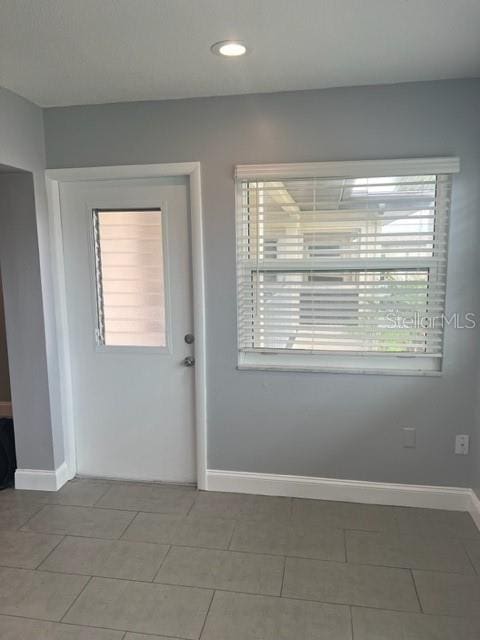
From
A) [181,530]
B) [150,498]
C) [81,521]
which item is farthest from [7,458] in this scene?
[181,530]

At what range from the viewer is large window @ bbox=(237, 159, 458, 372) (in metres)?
2.55

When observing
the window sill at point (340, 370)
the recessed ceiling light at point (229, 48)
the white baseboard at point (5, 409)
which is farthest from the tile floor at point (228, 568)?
the recessed ceiling light at point (229, 48)

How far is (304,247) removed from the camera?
106 inches

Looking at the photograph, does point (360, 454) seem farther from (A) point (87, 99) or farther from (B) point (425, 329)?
(A) point (87, 99)

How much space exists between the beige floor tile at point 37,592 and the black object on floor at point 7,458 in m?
0.94

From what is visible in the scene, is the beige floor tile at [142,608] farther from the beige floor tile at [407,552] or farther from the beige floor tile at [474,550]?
the beige floor tile at [474,550]

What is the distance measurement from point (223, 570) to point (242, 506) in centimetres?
57

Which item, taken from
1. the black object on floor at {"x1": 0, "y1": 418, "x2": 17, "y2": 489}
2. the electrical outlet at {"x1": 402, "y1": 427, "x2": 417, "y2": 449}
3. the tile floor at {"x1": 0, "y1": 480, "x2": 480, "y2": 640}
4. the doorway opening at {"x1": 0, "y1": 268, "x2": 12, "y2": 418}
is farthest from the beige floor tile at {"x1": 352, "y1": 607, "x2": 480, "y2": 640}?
the doorway opening at {"x1": 0, "y1": 268, "x2": 12, "y2": 418}

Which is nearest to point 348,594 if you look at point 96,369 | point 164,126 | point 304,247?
point 304,247

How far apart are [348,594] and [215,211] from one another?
205cm

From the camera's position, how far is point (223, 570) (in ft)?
7.31

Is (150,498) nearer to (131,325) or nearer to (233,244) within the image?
(131,325)

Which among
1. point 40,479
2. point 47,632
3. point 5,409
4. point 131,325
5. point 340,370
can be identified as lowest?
point 47,632

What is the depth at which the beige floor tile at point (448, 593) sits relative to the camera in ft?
6.45
